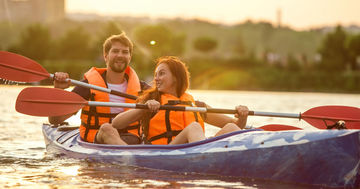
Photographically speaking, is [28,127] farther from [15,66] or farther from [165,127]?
[165,127]

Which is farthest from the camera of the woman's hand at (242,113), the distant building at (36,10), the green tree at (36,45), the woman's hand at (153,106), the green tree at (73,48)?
the distant building at (36,10)

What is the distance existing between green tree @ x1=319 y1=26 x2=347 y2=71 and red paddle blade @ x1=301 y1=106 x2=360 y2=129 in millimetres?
36955

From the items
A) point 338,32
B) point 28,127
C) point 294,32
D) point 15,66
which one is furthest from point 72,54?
point 294,32

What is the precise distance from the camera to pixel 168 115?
201 inches

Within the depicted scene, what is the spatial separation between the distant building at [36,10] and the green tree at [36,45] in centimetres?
6901

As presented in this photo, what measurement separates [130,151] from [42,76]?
1.76 meters

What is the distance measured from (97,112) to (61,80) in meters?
0.52

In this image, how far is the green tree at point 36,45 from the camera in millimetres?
47938

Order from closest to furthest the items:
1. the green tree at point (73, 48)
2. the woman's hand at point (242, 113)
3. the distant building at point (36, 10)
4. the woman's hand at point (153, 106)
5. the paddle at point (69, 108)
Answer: the woman's hand at point (153, 106) < the woman's hand at point (242, 113) < the paddle at point (69, 108) < the green tree at point (73, 48) < the distant building at point (36, 10)

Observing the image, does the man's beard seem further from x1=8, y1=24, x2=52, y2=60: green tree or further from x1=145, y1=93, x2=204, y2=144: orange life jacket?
x1=8, y1=24, x2=52, y2=60: green tree

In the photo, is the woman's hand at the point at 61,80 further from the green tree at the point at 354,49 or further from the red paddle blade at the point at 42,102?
the green tree at the point at 354,49

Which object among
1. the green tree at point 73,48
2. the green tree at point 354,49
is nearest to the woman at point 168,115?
the green tree at point 354,49

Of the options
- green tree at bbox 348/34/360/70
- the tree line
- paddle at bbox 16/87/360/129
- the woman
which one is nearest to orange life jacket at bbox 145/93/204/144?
the woman

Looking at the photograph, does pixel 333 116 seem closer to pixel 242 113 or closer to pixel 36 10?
pixel 242 113
